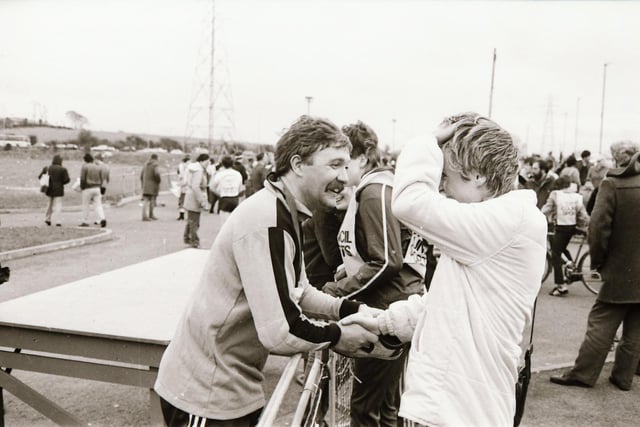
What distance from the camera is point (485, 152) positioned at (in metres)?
2.19

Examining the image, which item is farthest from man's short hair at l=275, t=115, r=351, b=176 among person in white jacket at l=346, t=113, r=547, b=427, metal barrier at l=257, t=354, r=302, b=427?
metal barrier at l=257, t=354, r=302, b=427

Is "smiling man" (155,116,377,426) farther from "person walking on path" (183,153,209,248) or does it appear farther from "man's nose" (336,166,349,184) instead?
"person walking on path" (183,153,209,248)

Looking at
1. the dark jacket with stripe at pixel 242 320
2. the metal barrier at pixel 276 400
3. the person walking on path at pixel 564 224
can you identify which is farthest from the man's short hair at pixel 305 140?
the person walking on path at pixel 564 224

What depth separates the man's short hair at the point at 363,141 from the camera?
3.99m

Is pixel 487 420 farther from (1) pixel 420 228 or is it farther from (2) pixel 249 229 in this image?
(2) pixel 249 229

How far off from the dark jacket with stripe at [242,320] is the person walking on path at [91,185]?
49.1ft

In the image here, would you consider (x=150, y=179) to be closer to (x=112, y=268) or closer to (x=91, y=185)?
(x=91, y=185)

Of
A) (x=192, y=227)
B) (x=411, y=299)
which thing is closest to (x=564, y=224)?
(x=192, y=227)

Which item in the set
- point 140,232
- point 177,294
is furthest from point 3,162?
point 177,294

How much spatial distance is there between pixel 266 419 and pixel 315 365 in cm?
60

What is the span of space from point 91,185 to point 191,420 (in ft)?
49.5

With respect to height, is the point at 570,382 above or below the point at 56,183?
below

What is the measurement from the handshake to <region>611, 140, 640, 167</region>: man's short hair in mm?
3955

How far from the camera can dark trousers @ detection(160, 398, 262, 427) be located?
7.83 ft
